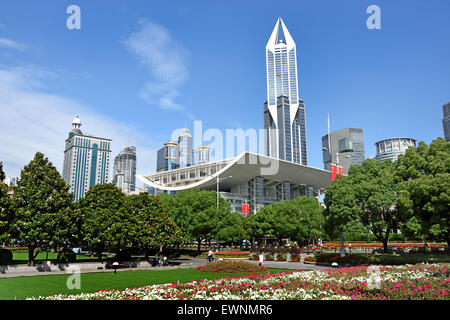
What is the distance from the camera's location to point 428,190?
65.2 ft

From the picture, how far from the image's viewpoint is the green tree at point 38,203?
2084cm

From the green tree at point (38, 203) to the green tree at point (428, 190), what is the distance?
22163 millimetres

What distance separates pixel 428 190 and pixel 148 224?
19275 mm

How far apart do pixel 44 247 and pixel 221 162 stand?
62260 millimetres

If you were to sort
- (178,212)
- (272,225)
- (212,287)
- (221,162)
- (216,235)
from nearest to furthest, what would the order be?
(212,287), (178,212), (216,235), (272,225), (221,162)

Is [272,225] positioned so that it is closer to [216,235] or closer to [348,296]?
[216,235]

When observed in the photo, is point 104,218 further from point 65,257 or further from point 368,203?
point 368,203

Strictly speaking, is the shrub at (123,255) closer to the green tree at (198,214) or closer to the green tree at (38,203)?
the green tree at (38,203)

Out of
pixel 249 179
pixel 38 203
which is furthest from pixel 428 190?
pixel 249 179

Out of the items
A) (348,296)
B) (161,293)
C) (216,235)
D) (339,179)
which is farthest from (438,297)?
(216,235)

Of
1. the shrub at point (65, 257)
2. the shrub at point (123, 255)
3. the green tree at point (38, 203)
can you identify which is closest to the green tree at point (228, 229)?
Answer: the shrub at point (123, 255)

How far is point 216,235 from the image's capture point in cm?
4097

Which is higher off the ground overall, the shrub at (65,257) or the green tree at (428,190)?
the green tree at (428,190)

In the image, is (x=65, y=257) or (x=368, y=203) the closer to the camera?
(x=368, y=203)
